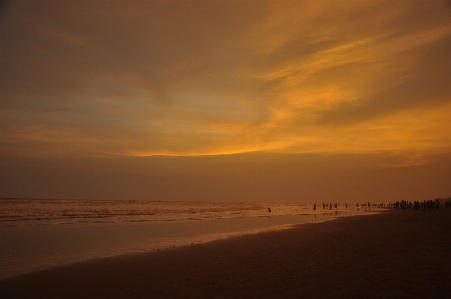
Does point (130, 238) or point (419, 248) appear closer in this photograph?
point (419, 248)

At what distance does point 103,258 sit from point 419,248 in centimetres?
1503

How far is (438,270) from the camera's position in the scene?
1048 cm

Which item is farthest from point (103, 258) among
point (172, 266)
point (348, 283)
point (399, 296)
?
point (399, 296)

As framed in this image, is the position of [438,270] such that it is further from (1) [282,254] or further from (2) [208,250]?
(2) [208,250]

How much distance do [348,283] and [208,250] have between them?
8.96m

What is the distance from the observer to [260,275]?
429 inches

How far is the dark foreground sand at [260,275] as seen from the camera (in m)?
8.92

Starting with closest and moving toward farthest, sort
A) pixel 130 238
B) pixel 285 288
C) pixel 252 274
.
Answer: pixel 285 288
pixel 252 274
pixel 130 238

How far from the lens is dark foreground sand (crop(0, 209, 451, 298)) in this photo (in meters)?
8.92

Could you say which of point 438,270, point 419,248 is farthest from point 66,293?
point 419,248

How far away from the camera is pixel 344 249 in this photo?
50.8ft

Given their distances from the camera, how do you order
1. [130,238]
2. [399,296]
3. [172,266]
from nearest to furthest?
1. [399,296]
2. [172,266]
3. [130,238]

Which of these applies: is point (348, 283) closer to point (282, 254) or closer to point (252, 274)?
point (252, 274)

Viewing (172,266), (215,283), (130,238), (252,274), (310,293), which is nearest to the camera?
(310,293)
